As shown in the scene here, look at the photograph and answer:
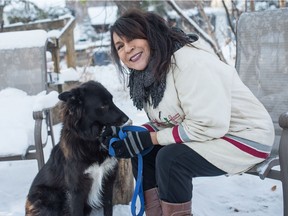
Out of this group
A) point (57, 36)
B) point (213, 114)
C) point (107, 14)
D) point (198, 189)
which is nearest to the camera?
point (213, 114)

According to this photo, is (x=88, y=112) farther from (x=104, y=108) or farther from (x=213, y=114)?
(x=213, y=114)

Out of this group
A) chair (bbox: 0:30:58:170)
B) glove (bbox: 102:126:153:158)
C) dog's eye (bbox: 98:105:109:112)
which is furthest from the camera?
chair (bbox: 0:30:58:170)

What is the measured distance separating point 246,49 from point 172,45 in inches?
47.0

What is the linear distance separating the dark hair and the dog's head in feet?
1.45

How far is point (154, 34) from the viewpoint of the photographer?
183 centimetres

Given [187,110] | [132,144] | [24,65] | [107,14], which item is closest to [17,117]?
[24,65]

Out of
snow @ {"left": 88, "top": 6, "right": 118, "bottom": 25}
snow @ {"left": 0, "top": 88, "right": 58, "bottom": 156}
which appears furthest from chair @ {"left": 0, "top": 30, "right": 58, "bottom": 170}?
snow @ {"left": 88, "top": 6, "right": 118, "bottom": 25}

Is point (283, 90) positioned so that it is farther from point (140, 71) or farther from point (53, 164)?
point (53, 164)

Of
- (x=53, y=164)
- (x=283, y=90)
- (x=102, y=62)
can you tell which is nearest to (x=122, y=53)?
(x=53, y=164)

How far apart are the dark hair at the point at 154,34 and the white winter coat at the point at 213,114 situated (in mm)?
55

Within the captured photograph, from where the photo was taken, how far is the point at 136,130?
2.04 m

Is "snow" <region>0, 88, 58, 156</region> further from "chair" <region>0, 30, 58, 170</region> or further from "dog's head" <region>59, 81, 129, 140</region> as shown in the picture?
"dog's head" <region>59, 81, 129, 140</region>

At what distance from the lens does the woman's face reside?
1865 millimetres

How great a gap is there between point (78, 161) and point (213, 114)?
86 centimetres
